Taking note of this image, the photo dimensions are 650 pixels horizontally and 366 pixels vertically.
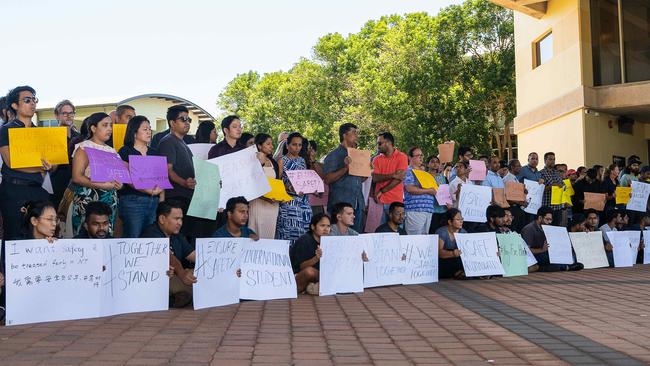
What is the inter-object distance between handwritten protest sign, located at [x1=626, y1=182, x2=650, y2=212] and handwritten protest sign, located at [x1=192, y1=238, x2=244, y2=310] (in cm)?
905

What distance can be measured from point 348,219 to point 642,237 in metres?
7.39

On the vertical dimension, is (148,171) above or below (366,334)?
above

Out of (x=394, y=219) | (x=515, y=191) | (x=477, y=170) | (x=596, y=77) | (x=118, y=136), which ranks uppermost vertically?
(x=596, y=77)

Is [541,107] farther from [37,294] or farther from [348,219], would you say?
[37,294]

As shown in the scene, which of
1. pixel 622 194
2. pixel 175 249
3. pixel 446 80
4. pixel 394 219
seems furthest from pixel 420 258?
pixel 446 80

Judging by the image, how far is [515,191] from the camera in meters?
12.7

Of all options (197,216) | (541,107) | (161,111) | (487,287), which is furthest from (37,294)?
(161,111)

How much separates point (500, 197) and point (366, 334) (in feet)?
23.0

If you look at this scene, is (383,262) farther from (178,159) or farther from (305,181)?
(178,159)

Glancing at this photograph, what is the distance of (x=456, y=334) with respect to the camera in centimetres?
605

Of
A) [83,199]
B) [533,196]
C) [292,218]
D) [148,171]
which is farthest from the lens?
[533,196]

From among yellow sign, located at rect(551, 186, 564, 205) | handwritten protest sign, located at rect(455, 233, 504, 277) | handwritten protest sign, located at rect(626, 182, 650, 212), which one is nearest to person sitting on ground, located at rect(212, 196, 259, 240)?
handwritten protest sign, located at rect(455, 233, 504, 277)

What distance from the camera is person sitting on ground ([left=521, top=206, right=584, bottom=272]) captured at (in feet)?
→ 40.3

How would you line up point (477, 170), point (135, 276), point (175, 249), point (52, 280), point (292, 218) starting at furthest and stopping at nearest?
point (477, 170) → point (292, 218) → point (175, 249) → point (135, 276) → point (52, 280)
